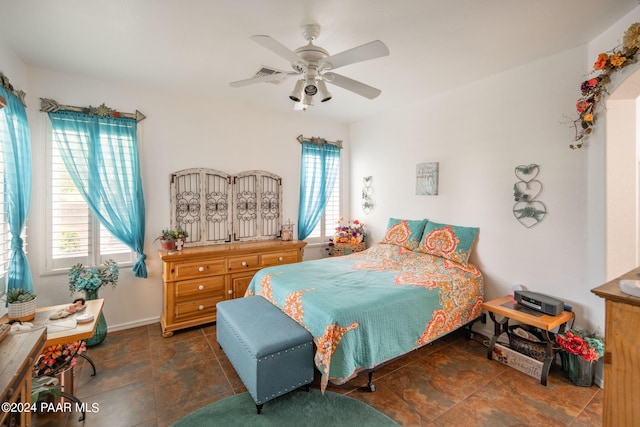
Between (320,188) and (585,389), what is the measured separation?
145 inches

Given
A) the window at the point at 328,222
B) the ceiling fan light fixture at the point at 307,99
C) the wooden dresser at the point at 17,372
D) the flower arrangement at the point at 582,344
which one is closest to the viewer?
the wooden dresser at the point at 17,372

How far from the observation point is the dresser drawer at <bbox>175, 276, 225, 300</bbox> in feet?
10.4

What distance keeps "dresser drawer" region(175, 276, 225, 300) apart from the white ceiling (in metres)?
2.24

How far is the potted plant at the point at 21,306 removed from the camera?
6.54 feet

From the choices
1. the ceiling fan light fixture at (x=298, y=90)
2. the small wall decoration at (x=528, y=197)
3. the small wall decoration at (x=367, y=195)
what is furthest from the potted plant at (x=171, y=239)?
the small wall decoration at (x=528, y=197)

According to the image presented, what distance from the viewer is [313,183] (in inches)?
182

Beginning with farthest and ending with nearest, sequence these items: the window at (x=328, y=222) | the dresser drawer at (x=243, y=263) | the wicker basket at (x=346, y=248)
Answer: the window at (x=328, y=222)
the wicker basket at (x=346, y=248)
the dresser drawer at (x=243, y=263)

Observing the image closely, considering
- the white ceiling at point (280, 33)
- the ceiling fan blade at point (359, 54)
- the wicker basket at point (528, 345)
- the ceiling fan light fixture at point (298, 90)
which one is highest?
the white ceiling at point (280, 33)

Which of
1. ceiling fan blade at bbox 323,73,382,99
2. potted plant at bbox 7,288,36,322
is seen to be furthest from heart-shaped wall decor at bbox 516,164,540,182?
potted plant at bbox 7,288,36,322

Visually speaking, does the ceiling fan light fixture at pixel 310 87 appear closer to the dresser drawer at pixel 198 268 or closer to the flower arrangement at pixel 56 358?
the dresser drawer at pixel 198 268

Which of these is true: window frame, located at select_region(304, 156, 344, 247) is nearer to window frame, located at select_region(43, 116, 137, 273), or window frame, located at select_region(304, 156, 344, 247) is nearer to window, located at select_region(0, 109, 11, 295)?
window frame, located at select_region(43, 116, 137, 273)

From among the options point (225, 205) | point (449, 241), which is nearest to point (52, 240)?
point (225, 205)

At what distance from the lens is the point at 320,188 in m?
4.70

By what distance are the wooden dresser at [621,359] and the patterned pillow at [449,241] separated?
1772 mm
